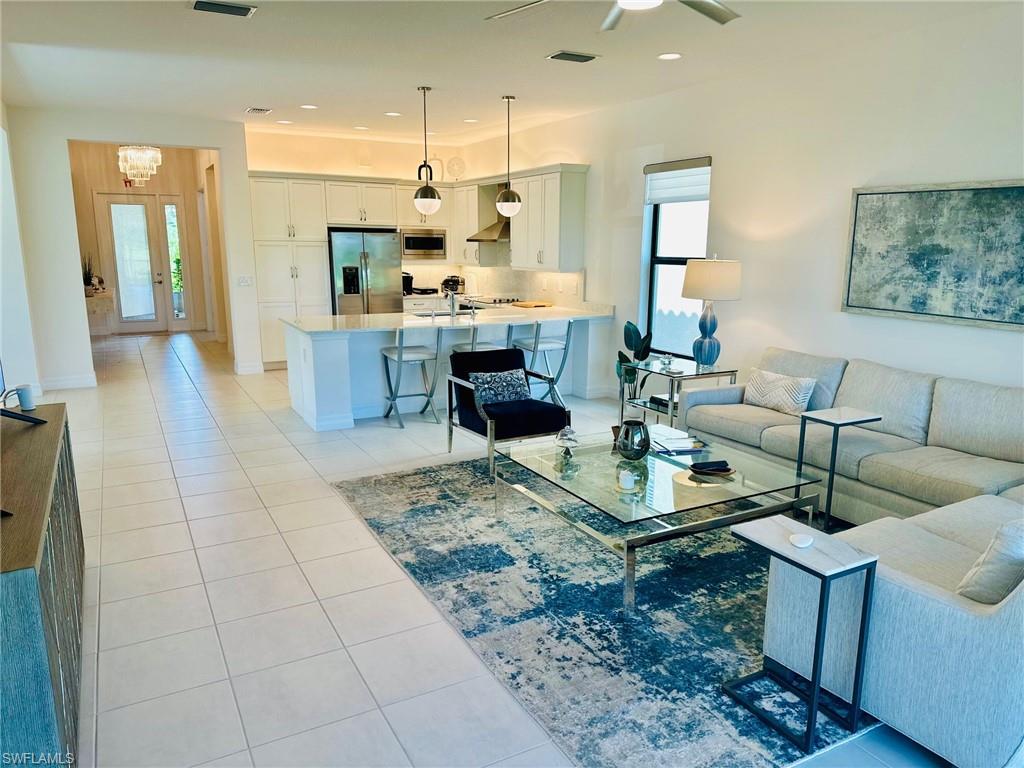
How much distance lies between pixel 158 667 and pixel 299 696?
58 centimetres

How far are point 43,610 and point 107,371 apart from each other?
7.21m

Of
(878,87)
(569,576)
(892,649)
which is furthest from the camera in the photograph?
(878,87)

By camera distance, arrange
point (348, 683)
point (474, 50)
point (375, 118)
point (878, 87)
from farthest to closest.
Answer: point (375, 118), point (474, 50), point (878, 87), point (348, 683)

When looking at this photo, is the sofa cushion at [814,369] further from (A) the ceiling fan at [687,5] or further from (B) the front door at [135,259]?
(B) the front door at [135,259]

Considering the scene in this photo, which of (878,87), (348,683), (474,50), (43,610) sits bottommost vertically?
(348,683)

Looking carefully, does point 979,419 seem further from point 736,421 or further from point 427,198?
point 427,198

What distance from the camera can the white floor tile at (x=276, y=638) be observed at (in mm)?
2486

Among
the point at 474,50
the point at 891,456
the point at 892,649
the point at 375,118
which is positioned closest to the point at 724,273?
the point at 891,456

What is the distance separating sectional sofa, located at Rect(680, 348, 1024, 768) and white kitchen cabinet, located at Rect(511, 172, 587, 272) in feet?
8.98

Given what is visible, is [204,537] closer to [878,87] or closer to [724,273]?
[724,273]

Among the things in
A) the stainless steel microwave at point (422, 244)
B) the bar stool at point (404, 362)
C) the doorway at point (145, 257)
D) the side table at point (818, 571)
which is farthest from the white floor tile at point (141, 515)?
the doorway at point (145, 257)

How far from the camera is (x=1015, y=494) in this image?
2906mm

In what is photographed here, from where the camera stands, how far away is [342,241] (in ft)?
26.3

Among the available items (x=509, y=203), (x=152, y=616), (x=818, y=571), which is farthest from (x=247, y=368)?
(x=818, y=571)
